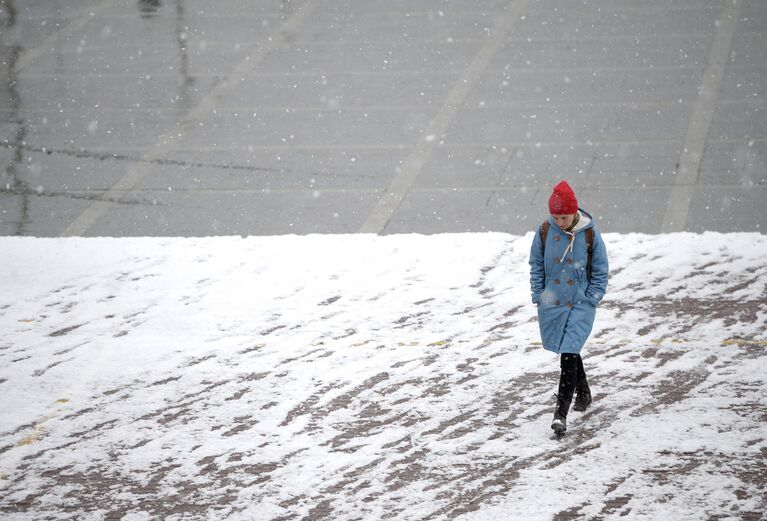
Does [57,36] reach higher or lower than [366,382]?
higher

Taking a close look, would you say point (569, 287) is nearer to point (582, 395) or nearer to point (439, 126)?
point (582, 395)

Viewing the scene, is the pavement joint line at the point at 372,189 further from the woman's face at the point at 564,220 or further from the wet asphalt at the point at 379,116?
the woman's face at the point at 564,220

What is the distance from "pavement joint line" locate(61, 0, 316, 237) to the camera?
12148mm

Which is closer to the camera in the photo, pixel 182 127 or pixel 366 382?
pixel 366 382

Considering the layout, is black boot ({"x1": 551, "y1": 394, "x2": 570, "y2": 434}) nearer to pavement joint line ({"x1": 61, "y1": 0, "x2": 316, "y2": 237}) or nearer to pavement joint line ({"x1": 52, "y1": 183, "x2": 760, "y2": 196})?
pavement joint line ({"x1": 52, "y1": 183, "x2": 760, "y2": 196})

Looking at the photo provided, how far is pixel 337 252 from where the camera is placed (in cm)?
1070

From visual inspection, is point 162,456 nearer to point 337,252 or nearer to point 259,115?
point 337,252

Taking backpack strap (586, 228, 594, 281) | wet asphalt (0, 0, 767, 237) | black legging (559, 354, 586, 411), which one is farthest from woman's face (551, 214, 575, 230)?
wet asphalt (0, 0, 767, 237)

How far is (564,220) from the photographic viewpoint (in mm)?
6926

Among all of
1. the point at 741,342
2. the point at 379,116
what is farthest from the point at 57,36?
the point at 741,342

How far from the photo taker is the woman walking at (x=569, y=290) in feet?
22.9

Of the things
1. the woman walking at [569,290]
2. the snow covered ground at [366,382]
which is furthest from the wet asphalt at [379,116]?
the woman walking at [569,290]

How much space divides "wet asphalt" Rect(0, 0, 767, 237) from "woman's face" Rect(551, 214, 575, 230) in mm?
4231

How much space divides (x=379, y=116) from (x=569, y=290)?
319 inches
